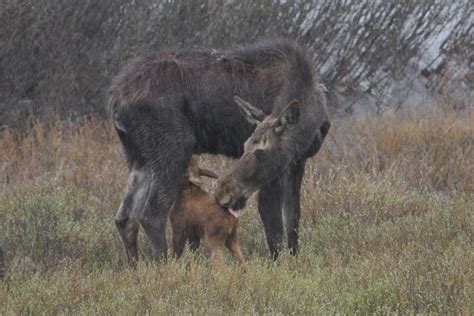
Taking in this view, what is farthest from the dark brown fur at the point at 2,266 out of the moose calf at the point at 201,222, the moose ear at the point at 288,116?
the moose ear at the point at 288,116

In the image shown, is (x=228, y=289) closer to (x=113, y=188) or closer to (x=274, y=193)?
(x=274, y=193)

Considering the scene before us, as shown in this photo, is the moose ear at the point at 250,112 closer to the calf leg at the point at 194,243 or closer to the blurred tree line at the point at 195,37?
the calf leg at the point at 194,243

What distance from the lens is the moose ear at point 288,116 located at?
320 inches

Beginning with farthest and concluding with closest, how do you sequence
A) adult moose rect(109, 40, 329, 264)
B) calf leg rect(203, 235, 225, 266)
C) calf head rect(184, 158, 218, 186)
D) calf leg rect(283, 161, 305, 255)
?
calf leg rect(283, 161, 305, 255), calf head rect(184, 158, 218, 186), adult moose rect(109, 40, 329, 264), calf leg rect(203, 235, 225, 266)

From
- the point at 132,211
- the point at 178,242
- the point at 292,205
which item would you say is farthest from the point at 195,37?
the point at 178,242

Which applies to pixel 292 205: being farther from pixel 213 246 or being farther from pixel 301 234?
pixel 213 246

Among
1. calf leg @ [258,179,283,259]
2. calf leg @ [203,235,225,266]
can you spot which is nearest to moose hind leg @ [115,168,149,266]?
calf leg @ [203,235,225,266]

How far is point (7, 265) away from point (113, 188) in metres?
2.75

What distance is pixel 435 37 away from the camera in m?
15.0

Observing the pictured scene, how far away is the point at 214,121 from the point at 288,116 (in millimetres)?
707

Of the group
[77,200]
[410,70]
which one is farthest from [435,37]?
[77,200]

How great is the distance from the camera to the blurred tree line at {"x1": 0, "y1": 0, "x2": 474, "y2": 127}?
1341cm

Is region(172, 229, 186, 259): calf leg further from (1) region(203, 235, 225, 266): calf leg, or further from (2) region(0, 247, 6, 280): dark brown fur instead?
(2) region(0, 247, 6, 280): dark brown fur

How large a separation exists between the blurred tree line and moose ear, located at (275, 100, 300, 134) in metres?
5.57
